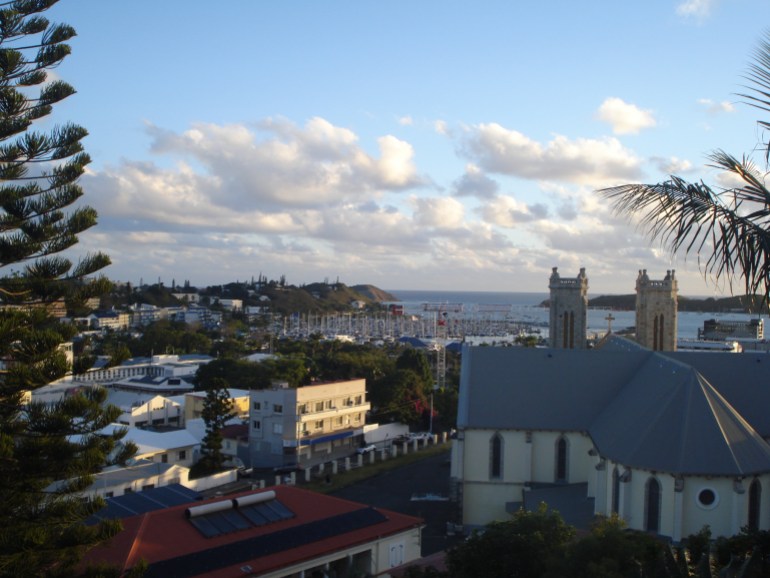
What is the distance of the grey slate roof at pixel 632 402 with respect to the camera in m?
15.8

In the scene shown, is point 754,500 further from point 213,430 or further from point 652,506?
point 213,430

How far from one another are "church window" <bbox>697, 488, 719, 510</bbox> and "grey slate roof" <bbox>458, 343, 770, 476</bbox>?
18.9 inches

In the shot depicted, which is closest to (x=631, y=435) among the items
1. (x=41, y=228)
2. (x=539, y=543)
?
(x=539, y=543)

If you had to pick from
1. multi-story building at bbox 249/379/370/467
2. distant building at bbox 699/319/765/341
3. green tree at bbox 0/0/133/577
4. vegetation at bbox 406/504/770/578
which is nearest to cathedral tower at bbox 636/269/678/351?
multi-story building at bbox 249/379/370/467

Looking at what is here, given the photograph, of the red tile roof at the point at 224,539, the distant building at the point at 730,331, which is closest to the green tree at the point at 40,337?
the red tile roof at the point at 224,539

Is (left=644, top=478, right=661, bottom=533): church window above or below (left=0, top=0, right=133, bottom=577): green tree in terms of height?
below

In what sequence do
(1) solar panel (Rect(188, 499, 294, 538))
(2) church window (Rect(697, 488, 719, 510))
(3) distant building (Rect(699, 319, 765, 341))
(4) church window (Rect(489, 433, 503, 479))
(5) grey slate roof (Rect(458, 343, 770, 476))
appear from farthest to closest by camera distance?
(3) distant building (Rect(699, 319, 765, 341))
(4) church window (Rect(489, 433, 503, 479))
(5) grey slate roof (Rect(458, 343, 770, 476))
(2) church window (Rect(697, 488, 719, 510))
(1) solar panel (Rect(188, 499, 294, 538))

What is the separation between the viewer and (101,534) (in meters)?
9.97

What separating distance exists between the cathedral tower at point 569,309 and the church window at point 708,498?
11440 millimetres

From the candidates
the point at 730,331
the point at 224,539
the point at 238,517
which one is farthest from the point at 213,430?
the point at 730,331

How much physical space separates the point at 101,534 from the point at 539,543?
669 cm

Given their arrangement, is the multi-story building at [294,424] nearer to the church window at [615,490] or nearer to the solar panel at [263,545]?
the solar panel at [263,545]

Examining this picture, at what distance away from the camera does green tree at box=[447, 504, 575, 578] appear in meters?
12.0

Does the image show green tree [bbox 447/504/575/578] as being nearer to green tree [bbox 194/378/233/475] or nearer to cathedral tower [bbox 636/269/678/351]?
cathedral tower [bbox 636/269/678/351]
